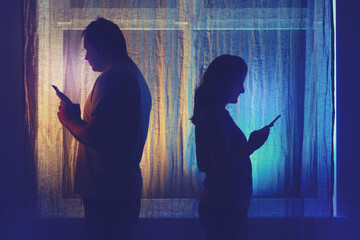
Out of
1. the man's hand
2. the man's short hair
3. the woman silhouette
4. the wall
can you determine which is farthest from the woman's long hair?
the wall

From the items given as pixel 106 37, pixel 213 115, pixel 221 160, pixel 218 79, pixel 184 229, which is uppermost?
pixel 106 37

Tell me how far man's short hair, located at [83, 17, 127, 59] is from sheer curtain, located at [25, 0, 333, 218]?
2.57 feet

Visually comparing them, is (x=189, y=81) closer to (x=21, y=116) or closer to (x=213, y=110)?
(x=213, y=110)

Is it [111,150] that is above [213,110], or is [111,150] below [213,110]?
below

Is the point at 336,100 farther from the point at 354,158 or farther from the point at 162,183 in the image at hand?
the point at 162,183

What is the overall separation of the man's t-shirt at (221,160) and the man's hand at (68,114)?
0.54 m

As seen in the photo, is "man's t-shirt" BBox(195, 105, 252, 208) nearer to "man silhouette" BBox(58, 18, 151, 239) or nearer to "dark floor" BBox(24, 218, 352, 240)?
"man silhouette" BBox(58, 18, 151, 239)

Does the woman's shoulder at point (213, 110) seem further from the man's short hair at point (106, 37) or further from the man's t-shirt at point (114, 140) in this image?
the man's short hair at point (106, 37)

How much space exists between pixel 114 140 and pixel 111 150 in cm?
4

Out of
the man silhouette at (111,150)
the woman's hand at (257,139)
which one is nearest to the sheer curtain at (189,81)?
the woman's hand at (257,139)

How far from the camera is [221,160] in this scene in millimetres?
1481

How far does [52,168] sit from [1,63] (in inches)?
33.6

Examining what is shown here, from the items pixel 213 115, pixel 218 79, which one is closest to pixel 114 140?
pixel 213 115

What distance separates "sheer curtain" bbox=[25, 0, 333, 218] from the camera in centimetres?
242
